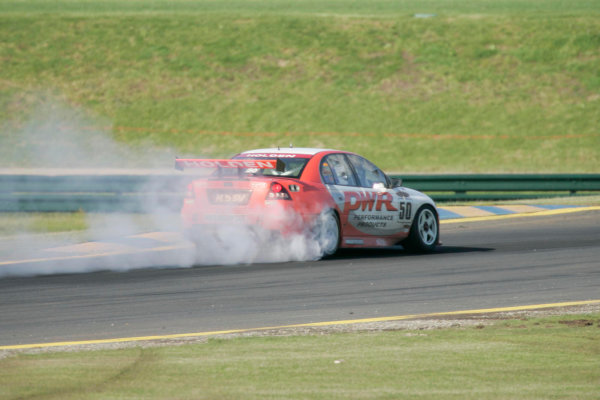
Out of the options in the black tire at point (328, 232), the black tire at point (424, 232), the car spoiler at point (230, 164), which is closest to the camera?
the car spoiler at point (230, 164)

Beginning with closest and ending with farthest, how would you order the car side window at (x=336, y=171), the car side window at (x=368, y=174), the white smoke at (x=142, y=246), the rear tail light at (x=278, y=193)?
the rear tail light at (x=278, y=193), the white smoke at (x=142, y=246), the car side window at (x=336, y=171), the car side window at (x=368, y=174)

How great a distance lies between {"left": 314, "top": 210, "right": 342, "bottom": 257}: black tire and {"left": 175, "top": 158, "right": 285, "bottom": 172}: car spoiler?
105 cm

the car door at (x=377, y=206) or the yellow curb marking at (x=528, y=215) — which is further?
the yellow curb marking at (x=528, y=215)

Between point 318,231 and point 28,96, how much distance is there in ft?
107

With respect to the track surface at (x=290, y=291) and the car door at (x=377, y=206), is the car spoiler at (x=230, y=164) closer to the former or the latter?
the track surface at (x=290, y=291)

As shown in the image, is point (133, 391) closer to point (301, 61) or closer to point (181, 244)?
point (181, 244)

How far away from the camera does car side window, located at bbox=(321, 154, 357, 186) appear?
41.5 feet

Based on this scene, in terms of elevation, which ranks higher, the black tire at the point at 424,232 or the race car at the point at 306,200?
the race car at the point at 306,200

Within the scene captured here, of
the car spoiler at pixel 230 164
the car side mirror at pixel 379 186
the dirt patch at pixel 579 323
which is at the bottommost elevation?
the dirt patch at pixel 579 323

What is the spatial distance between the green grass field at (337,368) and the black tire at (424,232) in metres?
6.25

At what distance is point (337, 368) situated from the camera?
593 cm

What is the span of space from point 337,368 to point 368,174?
7710 mm

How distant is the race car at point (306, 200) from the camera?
11.9m

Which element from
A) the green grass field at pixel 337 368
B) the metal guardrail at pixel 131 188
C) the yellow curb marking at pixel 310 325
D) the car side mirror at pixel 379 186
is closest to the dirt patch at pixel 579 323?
the green grass field at pixel 337 368
